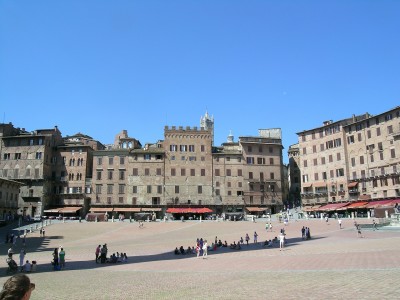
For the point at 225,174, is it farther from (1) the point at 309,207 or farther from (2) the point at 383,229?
(2) the point at 383,229

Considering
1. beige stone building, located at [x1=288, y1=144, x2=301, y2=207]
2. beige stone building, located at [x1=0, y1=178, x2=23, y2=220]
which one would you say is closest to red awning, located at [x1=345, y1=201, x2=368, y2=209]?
beige stone building, located at [x1=288, y1=144, x2=301, y2=207]

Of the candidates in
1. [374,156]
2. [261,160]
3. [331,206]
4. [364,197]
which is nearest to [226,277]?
[364,197]

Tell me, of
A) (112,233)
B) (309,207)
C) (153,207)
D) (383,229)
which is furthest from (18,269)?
(309,207)

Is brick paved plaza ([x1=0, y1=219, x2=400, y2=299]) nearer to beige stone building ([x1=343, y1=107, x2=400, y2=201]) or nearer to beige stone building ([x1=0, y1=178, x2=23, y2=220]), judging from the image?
beige stone building ([x1=0, y1=178, x2=23, y2=220])

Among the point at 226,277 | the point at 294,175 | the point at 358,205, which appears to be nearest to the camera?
the point at 226,277

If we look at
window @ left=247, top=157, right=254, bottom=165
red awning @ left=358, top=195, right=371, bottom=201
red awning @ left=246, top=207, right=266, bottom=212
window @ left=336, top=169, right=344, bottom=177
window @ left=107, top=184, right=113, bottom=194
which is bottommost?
red awning @ left=246, top=207, right=266, bottom=212

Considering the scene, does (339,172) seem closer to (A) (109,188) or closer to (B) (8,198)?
(A) (109,188)

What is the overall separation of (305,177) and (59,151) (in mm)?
50846

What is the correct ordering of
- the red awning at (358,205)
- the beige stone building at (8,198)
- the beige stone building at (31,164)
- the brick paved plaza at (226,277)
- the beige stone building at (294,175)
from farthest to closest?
the beige stone building at (294,175)
the beige stone building at (31,164)
the red awning at (358,205)
the beige stone building at (8,198)
the brick paved plaza at (226,277)

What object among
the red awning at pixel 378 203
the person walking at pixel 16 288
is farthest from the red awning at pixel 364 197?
the person walking at pixel 16 288

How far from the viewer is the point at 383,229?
4094 centimetres

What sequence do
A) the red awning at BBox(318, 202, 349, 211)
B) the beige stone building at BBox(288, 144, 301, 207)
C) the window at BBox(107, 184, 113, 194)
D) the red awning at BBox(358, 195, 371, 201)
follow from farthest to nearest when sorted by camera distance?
the beige stone building at BBox(288, 144, 301, 207) → the window at BBox(107, 184, 113, 194) → the red awning at BBox(318, 202, 349, 211) → the red awning at BBox(358, 195, 371, 201)

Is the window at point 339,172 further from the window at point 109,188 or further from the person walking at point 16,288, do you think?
the person walking at point 16,288

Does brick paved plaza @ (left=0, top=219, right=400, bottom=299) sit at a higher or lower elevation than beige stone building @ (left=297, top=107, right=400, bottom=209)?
lower
